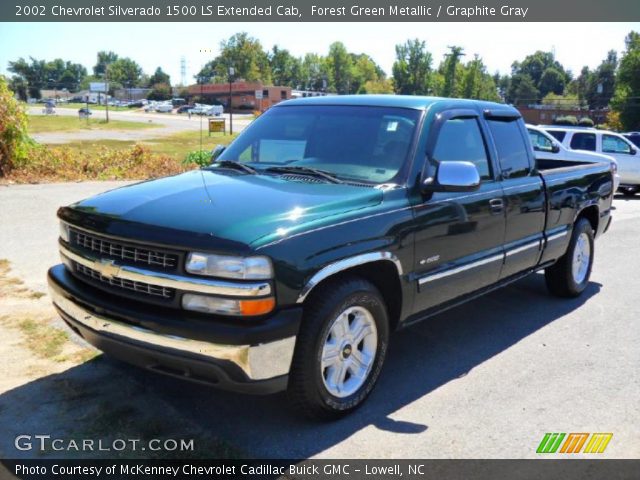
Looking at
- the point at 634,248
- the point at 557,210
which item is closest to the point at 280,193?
the point at 557,210

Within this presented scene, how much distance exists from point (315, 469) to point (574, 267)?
4.25 meters

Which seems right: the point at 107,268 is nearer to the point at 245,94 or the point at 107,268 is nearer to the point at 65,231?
the point at 65,231

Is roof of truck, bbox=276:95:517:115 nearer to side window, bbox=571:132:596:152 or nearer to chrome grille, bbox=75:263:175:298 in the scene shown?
chrome grille, bbox=75:263:175:298

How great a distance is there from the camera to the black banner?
3174mm

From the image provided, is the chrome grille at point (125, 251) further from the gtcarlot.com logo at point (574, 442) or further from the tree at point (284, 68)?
the tree at point (284, 68)

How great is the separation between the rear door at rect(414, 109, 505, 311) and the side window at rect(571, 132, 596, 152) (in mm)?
12762

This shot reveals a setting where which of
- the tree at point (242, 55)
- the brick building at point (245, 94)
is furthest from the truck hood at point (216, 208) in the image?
the tree at point (242, 55)

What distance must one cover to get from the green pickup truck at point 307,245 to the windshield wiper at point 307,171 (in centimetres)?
1

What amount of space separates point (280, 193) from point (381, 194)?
0.64 meters

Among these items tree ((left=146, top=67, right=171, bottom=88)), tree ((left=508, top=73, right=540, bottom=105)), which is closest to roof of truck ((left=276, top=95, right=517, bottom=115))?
tree ((left=508, top=73, right=540, bottom=105))

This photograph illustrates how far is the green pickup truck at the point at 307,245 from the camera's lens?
3.20m

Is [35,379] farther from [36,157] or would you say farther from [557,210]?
[36,157]

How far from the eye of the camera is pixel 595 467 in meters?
3.40

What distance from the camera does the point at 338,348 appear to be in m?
3.67
